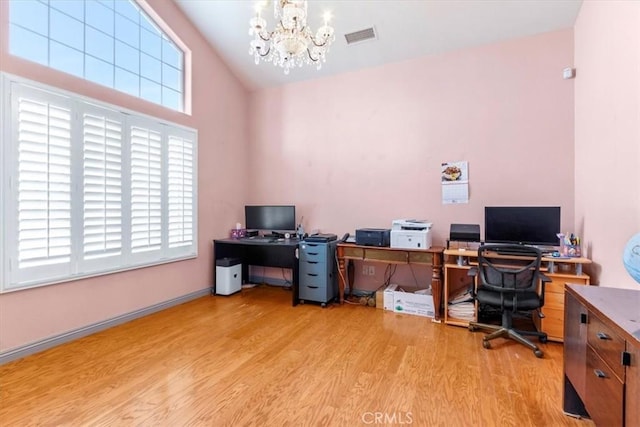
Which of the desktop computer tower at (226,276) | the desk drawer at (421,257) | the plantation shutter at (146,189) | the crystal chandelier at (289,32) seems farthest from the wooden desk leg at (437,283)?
the plantation shutter at (146,189)

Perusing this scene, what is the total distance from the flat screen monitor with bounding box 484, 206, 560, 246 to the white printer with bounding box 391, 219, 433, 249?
0.59m

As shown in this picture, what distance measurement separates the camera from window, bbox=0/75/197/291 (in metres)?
2.37

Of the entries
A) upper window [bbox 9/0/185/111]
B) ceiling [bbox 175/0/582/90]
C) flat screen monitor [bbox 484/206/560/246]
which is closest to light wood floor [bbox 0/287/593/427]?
flat screen monitor [bbox 484/206/560/246]

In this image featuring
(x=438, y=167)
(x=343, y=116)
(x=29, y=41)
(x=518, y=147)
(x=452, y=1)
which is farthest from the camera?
(x=343, y=116)

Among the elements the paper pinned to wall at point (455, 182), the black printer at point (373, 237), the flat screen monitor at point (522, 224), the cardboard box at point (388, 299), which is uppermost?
the paper pinned to wall at point (455, 182)

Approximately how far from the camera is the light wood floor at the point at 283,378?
178 cm

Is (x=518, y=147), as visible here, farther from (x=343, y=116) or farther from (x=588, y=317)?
(x=588, y=317)

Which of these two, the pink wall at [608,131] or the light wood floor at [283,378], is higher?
the pink wall at [608,131]

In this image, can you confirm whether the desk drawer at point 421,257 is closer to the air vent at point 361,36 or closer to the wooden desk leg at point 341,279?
the wooden desk leg at point 341,279

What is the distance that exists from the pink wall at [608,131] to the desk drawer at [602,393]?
0.99 meters

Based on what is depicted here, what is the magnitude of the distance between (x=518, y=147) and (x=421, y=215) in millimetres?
1252

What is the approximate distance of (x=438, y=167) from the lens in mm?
3709

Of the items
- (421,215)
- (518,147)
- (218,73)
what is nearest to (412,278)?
(421,215)

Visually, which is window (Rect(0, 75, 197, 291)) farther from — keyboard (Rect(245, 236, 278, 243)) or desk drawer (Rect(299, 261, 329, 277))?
desk drawer (Rect(299, 261, 329, 277))
